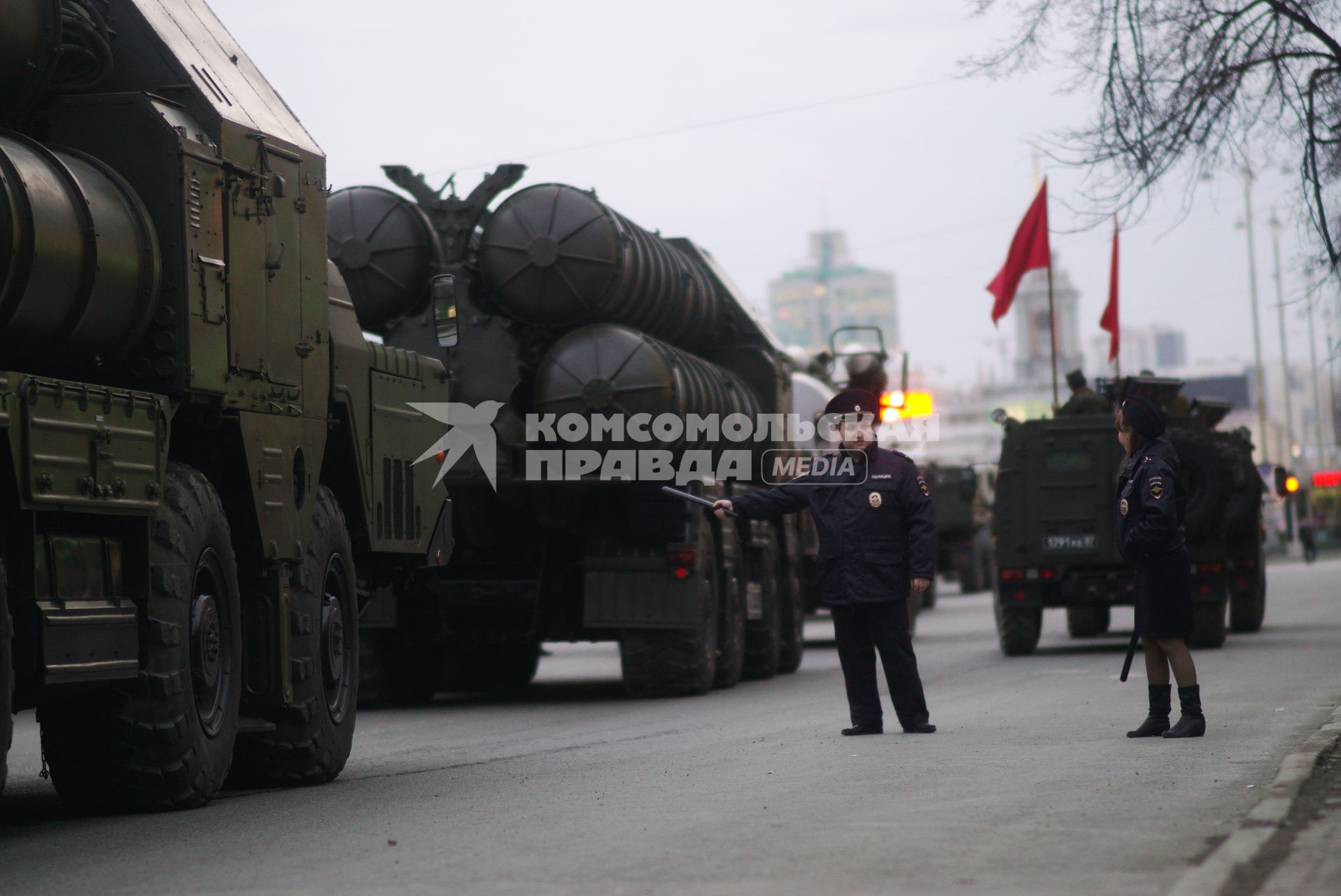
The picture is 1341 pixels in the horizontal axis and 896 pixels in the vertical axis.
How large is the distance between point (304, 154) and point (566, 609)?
707 cm

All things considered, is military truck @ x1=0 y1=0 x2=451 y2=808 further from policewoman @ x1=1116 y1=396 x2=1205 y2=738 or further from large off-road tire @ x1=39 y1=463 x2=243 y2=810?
policewoman @ x1=1116 y1=396 x2=1205 y2=738

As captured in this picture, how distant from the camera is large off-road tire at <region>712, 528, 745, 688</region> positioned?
16922 mm

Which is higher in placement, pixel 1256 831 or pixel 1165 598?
pixel 1165 598

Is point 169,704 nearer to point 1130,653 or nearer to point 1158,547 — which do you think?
point 1158,547

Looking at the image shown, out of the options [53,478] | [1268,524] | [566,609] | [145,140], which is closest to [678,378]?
[566,609]

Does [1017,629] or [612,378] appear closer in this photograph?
[612,378]

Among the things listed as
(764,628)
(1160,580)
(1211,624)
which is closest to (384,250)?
(764,628)

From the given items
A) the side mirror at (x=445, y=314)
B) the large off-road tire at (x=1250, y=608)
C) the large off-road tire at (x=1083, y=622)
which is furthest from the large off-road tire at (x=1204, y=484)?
the side mirror at (x=445, y=314)

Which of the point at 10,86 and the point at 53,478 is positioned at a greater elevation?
the point at 10,86

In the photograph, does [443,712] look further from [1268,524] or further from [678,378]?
[1268,524]

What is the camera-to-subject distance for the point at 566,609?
16453 millimetres

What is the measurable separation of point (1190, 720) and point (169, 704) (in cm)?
534

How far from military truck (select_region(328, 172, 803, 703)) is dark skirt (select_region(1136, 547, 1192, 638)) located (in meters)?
5.11

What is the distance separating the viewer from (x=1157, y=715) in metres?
10.8
